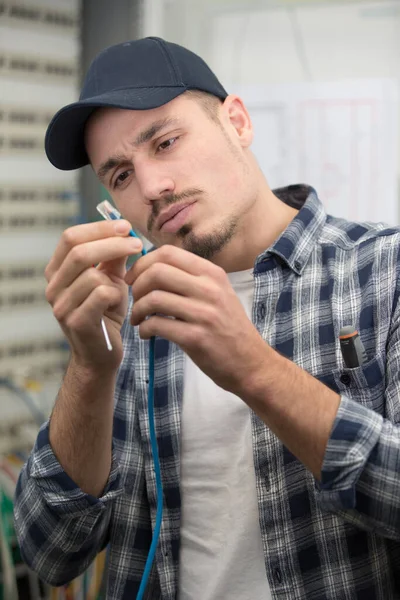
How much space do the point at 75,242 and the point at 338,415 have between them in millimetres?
445

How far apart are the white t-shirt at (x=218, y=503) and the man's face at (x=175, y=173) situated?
7.8 inches

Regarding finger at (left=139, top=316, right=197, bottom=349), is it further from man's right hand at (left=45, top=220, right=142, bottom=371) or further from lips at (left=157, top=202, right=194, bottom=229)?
lips at (left=157, top=202, right=194, bottom=229)

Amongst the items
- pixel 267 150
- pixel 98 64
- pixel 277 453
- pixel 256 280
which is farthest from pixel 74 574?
pixel 267 150

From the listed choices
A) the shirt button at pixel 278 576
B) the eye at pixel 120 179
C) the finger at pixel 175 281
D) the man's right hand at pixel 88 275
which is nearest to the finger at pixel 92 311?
the man's right hand at pixel 88 275

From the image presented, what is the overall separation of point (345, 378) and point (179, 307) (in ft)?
1.29

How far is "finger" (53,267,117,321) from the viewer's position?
103 cm

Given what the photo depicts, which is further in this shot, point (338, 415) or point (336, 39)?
point (336, 39)

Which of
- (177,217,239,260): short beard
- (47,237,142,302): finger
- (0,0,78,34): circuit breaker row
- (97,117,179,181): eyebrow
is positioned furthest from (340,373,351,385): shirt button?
(0,0,78,34): circuit breaker row

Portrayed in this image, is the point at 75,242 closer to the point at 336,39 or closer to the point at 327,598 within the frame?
the point at 327,598

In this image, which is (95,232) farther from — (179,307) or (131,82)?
(131,82)

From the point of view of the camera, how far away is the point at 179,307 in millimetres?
931

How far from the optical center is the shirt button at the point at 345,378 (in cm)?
119

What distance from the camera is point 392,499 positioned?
939 mm

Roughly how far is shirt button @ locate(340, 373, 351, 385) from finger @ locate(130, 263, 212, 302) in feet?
1.22
